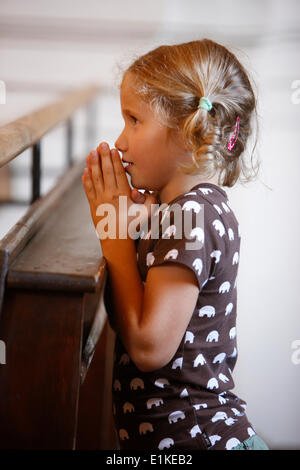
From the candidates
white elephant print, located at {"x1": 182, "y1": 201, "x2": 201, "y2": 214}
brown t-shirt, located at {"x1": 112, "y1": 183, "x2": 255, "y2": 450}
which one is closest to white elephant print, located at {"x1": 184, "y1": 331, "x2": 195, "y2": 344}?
brown t-shirt, located at {"x1": 112, "y1": 183, "x2": 255, "y2": 450}

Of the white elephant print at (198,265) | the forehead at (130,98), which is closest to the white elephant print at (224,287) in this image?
the white elephant print at (198,265)

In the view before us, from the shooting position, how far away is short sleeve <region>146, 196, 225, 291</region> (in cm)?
82

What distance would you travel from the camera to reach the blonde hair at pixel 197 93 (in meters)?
0.90

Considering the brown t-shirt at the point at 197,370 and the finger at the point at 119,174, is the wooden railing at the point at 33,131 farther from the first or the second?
the brown t-shirt at the point at 197,370

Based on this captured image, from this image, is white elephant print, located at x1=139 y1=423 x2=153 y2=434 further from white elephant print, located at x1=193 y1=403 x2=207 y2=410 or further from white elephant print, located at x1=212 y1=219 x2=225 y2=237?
white elephant print, located at x1=212 y1=219 x2=225 y2=237

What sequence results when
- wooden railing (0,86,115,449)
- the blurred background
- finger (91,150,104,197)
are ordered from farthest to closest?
the blurred background
finger (91,150,104,197)
wooden railing (0,86,115,449)

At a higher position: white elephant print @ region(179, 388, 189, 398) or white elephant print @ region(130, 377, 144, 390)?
white elephant print @ region(179, 388, 189, 398)

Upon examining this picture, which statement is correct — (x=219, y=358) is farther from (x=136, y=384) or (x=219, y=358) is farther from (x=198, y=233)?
(x=198, y=233)

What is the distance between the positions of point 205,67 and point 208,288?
0.37m

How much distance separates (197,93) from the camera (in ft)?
2.99

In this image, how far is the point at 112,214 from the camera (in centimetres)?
94

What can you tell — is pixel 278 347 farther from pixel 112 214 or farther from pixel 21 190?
pixel 112 214

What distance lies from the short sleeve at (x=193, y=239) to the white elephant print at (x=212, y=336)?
115 millimetres

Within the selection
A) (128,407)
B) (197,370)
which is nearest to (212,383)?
(197,370)
